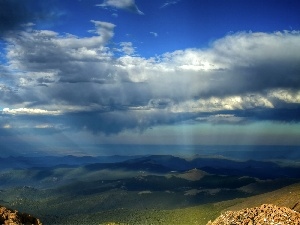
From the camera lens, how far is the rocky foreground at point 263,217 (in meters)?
83.5

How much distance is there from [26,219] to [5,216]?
6069 mm

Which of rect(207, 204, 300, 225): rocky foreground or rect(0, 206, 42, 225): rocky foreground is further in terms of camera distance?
rect(207, 204, 300, 225): rocky foreground

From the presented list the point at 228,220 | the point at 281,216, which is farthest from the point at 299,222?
the point at 228,220

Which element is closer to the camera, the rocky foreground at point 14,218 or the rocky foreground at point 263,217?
the rocky foreground at point 14,218

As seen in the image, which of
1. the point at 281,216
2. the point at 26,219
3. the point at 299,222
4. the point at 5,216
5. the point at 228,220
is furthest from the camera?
the point at 228,220

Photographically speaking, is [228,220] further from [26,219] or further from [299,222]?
Answer: [26,219]

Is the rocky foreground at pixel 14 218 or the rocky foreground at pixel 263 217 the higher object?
the rocky foreground at pixel 14 218

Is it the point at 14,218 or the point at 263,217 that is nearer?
the point at 14,218

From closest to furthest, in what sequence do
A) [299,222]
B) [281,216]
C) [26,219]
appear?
[26,219]
[299,222]
[281,216]

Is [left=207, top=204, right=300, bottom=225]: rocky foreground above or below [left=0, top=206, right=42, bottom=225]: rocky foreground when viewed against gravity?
below

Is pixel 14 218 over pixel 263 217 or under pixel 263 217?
over

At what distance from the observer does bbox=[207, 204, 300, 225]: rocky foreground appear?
83500 mm

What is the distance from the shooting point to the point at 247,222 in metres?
87.3

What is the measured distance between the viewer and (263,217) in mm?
87062
